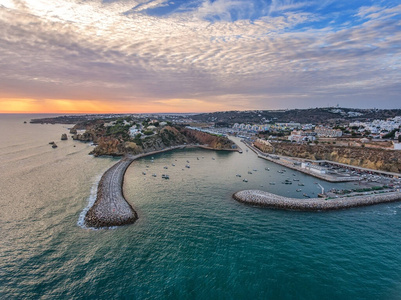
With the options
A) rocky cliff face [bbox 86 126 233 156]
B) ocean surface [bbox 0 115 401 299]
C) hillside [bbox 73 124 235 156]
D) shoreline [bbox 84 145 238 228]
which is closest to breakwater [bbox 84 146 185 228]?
shoreline [bbox 84 145 238 228]

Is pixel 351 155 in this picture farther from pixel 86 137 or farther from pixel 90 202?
pixel 86 137

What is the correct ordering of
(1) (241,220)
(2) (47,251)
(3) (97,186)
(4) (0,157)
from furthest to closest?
(4) (0,157)
(3) (97,186)
(1) (241,220)
(2) (47,251)

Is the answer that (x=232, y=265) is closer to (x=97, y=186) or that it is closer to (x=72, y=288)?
(x=72, y=288)

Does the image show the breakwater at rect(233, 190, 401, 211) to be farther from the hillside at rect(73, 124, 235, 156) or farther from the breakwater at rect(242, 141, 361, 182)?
the hillside at rect(73, 124, 235, 156)

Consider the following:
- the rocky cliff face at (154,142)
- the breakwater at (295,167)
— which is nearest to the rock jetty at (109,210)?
the rocky cliff face at (154,142)

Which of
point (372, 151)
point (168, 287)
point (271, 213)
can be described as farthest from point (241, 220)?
point (372, 151)

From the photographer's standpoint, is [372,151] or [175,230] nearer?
[175,230]

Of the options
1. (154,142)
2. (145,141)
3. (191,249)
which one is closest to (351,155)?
(191,249)
